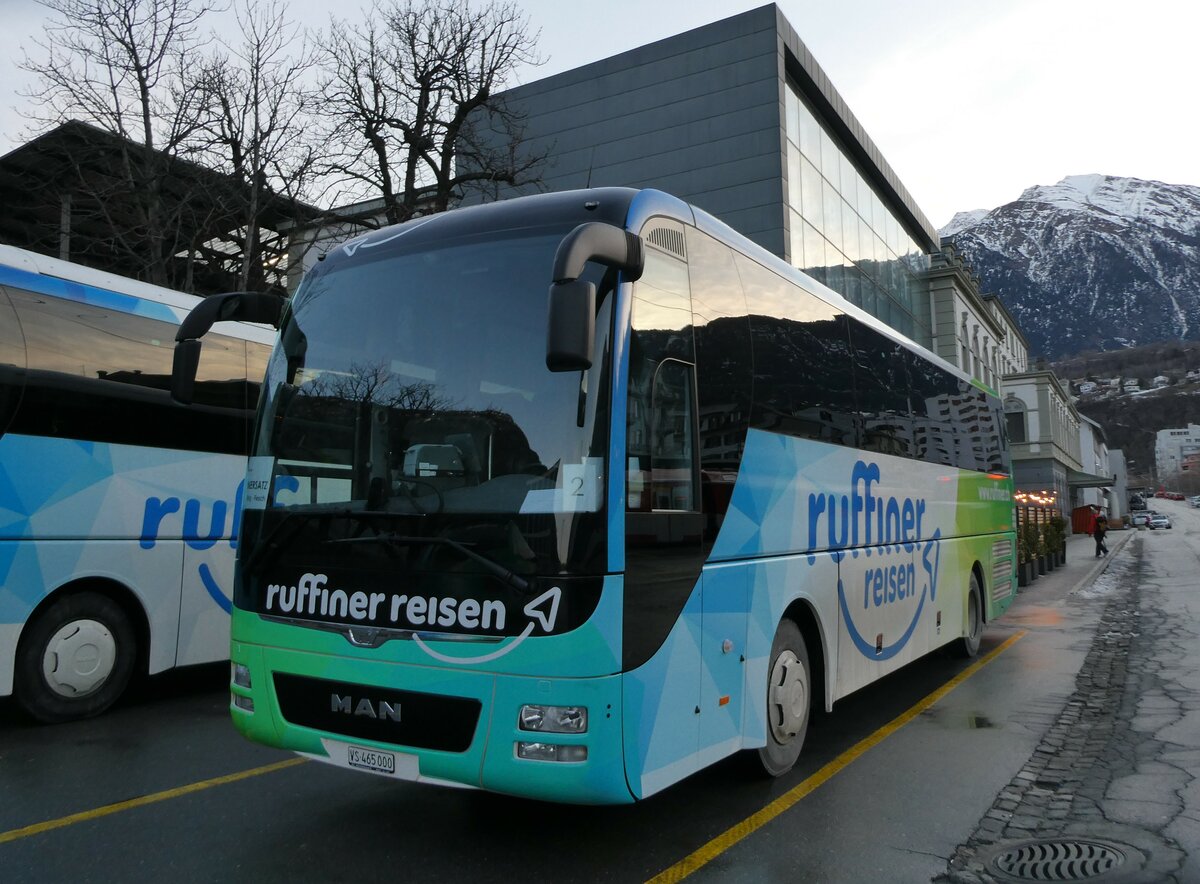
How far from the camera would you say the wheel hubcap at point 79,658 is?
700 centimetres

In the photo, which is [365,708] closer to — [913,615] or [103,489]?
[103,489]

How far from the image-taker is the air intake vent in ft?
14.9

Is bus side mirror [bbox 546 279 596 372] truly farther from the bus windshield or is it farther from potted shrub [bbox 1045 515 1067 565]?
potted shrub [bbox 1045 515 1067 565]

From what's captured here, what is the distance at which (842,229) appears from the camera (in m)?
29.0

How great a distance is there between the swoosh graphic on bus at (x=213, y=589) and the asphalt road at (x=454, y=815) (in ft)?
3.54

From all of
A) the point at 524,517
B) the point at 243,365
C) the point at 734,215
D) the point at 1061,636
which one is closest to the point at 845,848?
the point at 524,517

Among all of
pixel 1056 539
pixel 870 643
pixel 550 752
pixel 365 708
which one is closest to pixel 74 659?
pixel 365 708

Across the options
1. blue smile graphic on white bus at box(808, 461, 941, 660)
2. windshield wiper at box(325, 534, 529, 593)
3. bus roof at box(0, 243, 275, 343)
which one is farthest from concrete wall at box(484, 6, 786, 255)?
windshield wiper at box(325, 534, 529, 593)

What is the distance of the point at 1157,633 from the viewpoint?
12680mm

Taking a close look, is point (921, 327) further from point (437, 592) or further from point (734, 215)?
point (437, 592)

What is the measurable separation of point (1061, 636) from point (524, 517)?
11.1 meters

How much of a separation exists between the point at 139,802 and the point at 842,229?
27.3 m

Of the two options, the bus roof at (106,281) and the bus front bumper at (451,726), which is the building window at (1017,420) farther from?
the bus front bumper at (451,726)

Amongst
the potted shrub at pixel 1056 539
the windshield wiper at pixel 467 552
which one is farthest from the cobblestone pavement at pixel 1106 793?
the potted shrub at pixel 1056 539
